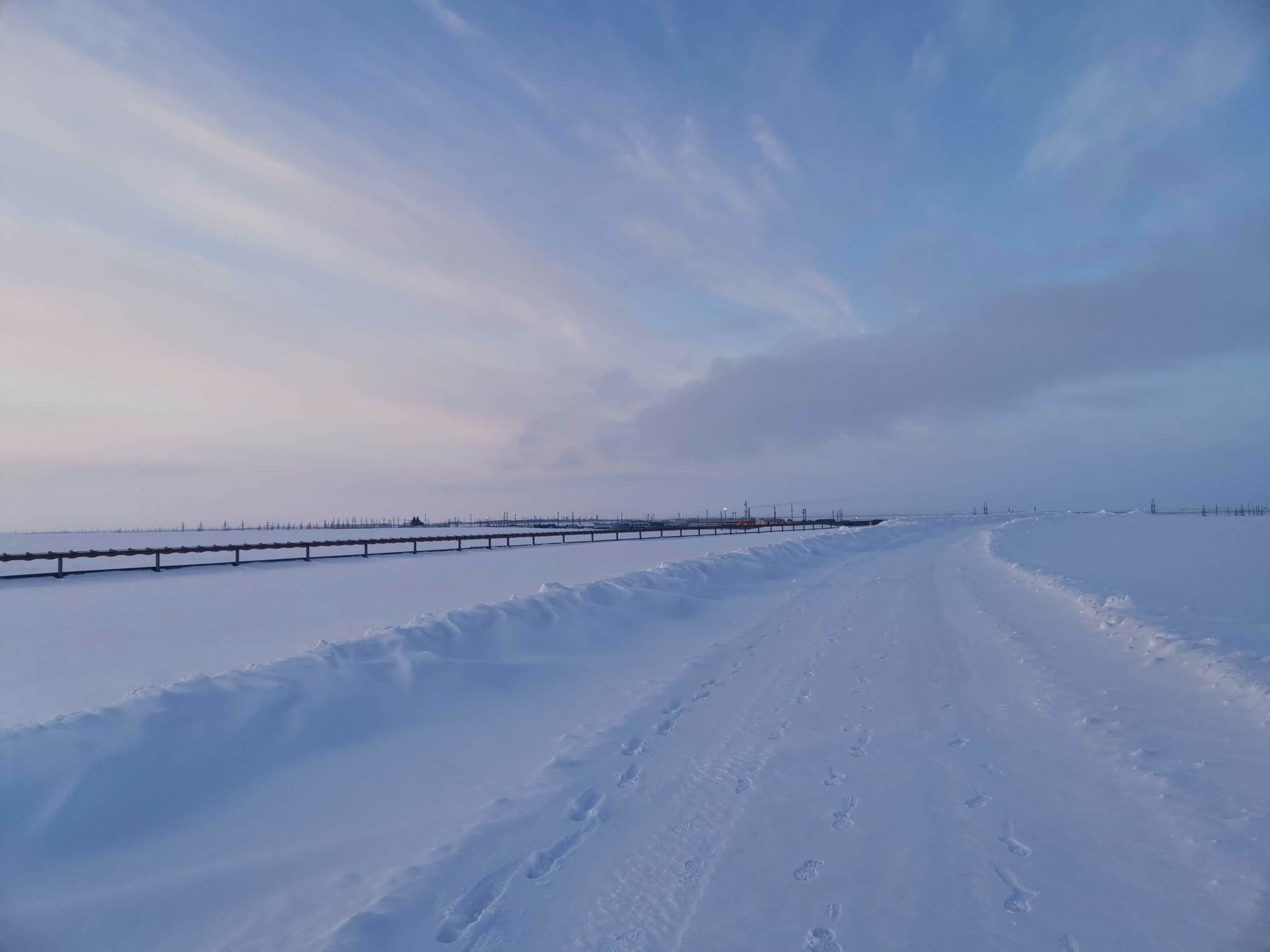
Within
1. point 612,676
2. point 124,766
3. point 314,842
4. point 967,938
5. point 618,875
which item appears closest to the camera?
point 967,938

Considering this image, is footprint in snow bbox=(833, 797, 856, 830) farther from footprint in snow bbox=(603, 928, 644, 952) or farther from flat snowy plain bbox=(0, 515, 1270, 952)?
footprint in snow bbox=(603, 928, 644, 952)

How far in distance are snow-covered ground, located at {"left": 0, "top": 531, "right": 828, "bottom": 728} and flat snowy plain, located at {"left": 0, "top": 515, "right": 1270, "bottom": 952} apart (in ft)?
6.73

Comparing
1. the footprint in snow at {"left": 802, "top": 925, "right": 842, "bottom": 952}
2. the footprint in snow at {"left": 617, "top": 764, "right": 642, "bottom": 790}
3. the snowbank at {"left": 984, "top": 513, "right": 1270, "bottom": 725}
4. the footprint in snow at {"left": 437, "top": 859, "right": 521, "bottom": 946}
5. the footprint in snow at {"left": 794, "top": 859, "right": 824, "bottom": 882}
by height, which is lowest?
the footprint in snow at {"left": 437, "top": 859, "right": 521, "bottom": 946}

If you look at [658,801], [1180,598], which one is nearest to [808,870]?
[658,801]

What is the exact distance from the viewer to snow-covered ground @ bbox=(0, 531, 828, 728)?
28.8 ft

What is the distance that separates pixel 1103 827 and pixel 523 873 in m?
3.76

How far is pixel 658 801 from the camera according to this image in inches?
185

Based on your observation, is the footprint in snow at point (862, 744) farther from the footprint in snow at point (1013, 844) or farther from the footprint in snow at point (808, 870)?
the footprint in snow at point (808, 870)

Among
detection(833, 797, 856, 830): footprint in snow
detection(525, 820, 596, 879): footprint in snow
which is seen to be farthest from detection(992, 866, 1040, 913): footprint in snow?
detection(525, 820, 596, 879): footprint in snow

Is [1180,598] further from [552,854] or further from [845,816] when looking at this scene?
[552,854]

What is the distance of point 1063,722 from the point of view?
19.9 feet

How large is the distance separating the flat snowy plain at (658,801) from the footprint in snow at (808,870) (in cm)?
1

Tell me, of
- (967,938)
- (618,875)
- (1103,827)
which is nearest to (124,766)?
(618,875)

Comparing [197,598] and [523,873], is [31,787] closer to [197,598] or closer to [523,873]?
[523,873]
